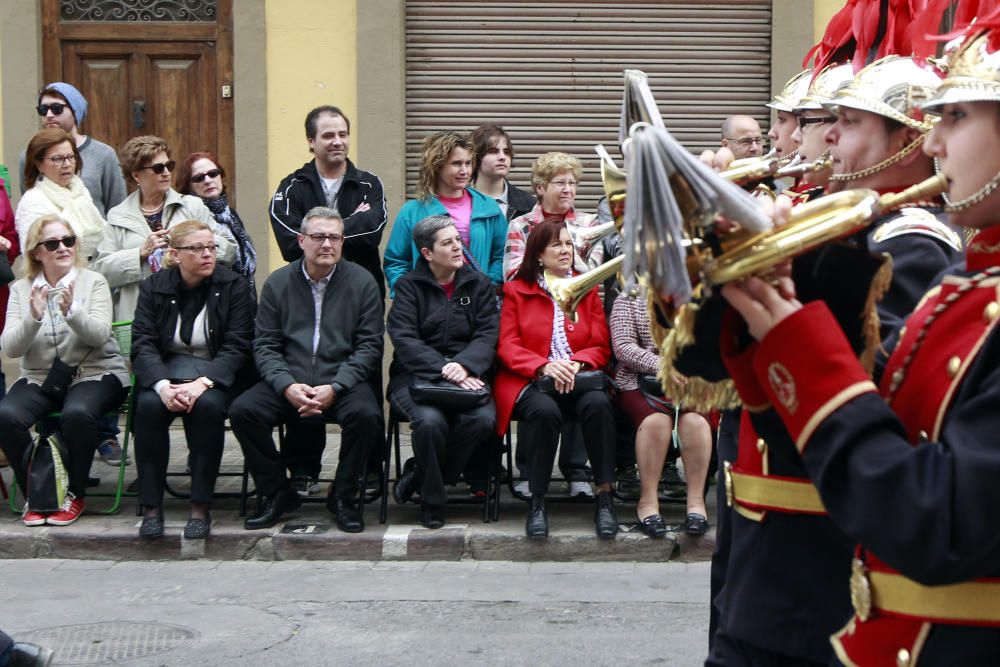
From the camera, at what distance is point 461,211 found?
8672mm

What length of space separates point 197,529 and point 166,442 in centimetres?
53

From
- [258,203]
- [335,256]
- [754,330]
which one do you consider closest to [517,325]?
[335,256]

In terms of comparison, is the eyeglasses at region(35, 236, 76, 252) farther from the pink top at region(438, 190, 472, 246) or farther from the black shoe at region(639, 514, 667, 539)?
the black shoe at region(639, 514, 667, 539)

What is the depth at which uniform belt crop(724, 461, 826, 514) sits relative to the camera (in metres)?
2.92

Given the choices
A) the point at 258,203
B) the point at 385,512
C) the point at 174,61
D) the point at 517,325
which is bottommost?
the point at 385,512

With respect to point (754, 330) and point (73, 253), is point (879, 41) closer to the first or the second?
point (754, 330)

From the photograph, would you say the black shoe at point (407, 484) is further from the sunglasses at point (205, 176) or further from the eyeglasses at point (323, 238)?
the sunglasses at point (205, 176)

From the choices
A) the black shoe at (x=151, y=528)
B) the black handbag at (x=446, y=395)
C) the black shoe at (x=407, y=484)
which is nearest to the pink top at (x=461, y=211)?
the black handbag at (x=446, y=395)

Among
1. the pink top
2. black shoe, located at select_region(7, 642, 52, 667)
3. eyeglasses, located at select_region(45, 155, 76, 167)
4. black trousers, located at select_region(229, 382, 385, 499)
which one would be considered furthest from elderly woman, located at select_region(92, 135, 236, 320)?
black shoe, located at select_region(7, 642, 52, 667)

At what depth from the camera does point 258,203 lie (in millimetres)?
10500

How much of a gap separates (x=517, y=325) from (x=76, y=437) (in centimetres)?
250

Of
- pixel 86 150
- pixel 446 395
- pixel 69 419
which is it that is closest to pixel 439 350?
pixel 446 395

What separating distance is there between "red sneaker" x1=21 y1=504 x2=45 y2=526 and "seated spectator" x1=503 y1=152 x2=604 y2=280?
2906mm

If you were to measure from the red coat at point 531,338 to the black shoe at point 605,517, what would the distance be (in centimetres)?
66
